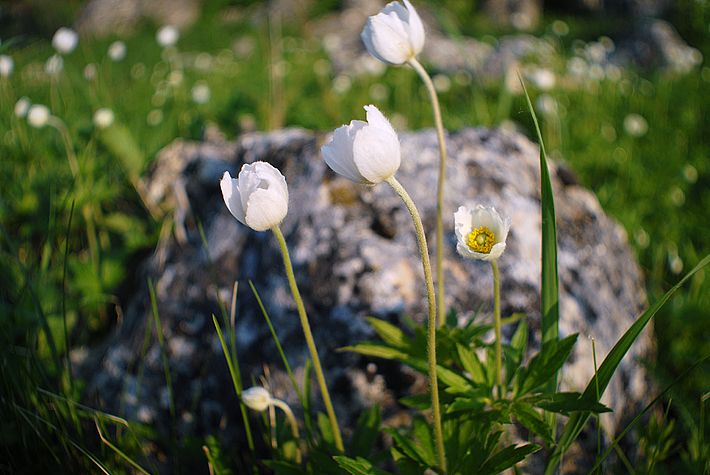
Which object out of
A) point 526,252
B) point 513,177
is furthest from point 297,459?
point 513,177

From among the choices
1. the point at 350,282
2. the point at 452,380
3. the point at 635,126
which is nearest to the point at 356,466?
the point at 452,380

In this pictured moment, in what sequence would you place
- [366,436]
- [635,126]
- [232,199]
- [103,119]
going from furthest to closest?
[635,126] < [103,119] < [366,436] < [232,199]

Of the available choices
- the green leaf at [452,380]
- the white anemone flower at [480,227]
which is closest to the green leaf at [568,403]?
the green leaf at [452,380]

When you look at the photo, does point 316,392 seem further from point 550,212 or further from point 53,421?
point 550,212

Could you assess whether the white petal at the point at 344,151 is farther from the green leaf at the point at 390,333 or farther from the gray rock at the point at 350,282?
the gray rock at the point at 350,282

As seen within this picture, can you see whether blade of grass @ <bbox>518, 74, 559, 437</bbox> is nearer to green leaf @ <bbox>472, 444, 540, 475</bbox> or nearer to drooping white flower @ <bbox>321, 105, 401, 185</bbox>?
green leaf @ <bbox>472, 444, 540, 475</bbox>

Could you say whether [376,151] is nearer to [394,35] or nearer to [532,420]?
[394,35]

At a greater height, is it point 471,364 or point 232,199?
point 232,199
